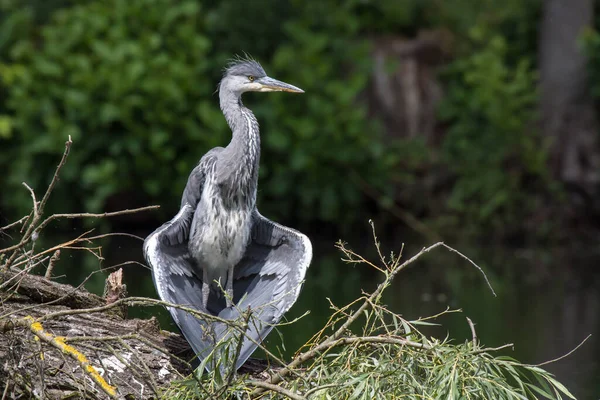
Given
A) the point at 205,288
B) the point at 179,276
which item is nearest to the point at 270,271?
the point at 205,288

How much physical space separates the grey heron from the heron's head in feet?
0.50

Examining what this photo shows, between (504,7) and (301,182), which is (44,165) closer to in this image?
(301,182)

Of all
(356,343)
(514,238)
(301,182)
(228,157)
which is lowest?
(514,238)

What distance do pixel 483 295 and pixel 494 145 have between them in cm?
316

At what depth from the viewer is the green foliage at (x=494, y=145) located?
10.4 meters

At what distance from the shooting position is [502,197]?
403 inches

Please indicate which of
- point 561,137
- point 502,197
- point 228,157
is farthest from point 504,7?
point 228,157

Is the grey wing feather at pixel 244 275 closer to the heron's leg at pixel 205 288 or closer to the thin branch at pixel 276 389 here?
the heron's leg at pixel 205 288

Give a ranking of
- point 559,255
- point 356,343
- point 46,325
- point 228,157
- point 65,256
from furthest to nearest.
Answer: point 559,255
point 65,256
point 228,157
point 46,325
point 356,343

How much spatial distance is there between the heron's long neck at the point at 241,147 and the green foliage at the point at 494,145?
590cm

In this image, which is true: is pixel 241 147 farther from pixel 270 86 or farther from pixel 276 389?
pixel 276 389

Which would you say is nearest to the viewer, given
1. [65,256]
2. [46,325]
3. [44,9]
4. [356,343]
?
[356,343]

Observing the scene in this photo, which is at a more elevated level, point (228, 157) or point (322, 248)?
point (228, 157)

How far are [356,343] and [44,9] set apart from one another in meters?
9.07
